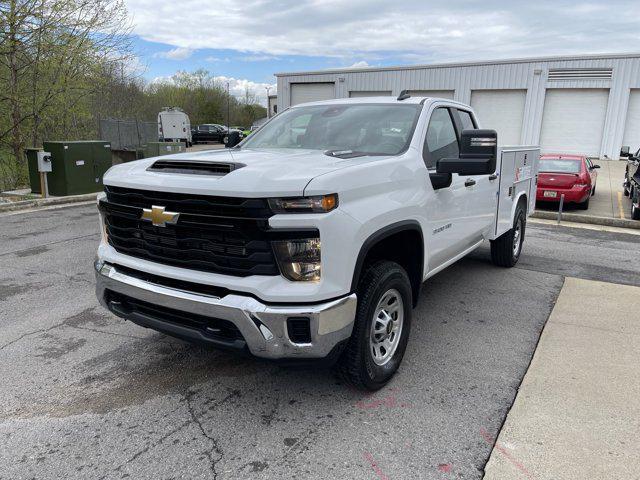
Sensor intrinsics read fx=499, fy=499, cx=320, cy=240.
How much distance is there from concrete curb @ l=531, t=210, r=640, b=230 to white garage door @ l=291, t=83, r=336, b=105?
2177 centimetres

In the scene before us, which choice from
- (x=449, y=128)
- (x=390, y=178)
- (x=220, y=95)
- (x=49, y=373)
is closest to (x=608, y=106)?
(x=449, y=128)

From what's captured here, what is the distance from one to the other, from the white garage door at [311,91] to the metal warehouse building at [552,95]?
4.62 m

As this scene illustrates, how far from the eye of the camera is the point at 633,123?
23.5 meters

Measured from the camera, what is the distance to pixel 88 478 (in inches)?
101

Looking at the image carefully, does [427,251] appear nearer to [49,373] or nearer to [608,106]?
[49,373]

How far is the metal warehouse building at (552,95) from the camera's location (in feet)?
76.9

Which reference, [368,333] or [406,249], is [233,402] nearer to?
[368,333]

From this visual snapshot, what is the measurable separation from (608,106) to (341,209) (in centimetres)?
2564

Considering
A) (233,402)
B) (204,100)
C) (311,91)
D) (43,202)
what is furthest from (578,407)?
(204,100)

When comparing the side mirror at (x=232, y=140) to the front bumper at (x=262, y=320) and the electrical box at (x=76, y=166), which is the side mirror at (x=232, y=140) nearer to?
the front bumper at (x=262, y=320)

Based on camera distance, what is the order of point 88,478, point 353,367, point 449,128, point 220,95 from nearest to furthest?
point 88,478 → point 353,367 → point 449,128 → point 220,95

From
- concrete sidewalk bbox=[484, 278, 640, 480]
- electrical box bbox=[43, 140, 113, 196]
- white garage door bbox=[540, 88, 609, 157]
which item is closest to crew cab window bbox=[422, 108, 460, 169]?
concrete sidewalk bbox=[484, 278, 640, 480]

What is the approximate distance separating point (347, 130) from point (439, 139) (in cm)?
84

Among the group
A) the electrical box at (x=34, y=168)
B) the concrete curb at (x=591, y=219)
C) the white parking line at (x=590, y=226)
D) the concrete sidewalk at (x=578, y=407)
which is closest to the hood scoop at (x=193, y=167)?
the concrete sidewalk at (x=578, y=407)
